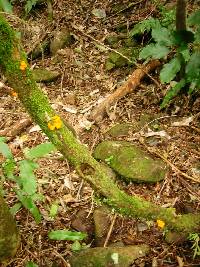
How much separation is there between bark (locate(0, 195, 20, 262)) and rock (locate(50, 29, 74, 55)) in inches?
125

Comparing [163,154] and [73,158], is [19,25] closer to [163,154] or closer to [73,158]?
[163,154]

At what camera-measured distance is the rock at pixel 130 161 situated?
3.34 metres

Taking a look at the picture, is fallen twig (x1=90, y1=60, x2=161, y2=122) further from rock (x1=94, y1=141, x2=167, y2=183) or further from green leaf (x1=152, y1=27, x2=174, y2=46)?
green leaf (x1=152, y1=27, x2=174, y2=46)

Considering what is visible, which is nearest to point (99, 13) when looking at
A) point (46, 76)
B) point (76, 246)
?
point (46, 76)

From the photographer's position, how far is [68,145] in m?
2.42

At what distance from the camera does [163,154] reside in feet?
11.7

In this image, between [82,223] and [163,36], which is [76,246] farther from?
[163,36]

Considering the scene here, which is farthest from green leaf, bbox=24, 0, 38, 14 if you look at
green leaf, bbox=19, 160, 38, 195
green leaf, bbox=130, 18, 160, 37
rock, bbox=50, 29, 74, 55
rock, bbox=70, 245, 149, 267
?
rock, bbox=70, 245, 149, 267

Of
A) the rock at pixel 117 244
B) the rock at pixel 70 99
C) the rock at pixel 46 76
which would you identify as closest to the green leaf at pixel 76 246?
the rock at pixel 117 244

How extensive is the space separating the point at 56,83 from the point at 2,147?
2.28 metres

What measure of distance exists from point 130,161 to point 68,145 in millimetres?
1161

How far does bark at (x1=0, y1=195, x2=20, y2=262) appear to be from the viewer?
253 cm

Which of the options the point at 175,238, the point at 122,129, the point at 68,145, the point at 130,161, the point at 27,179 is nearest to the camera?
the point at 68,145

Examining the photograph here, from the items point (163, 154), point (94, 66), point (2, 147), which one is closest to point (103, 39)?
point (94, 66)
